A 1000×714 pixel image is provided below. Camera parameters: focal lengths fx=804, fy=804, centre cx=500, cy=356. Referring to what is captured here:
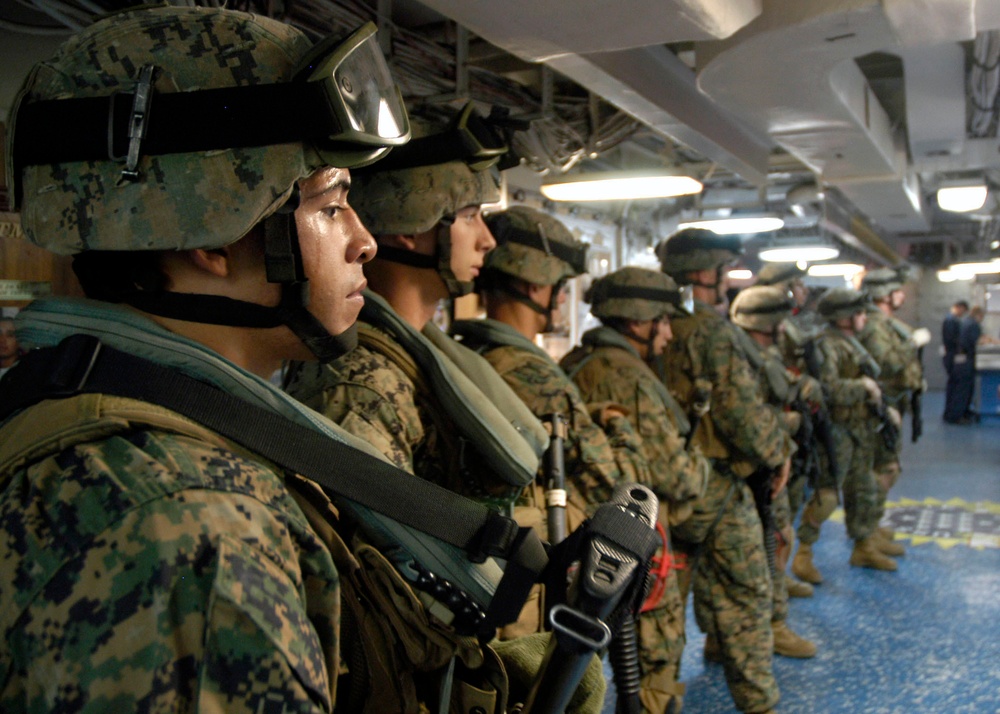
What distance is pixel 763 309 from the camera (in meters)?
5.23

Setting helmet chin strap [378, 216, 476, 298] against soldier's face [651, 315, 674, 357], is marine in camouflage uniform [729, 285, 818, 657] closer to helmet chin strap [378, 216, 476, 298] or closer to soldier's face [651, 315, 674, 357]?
soldier's face [651, 315, 674, 357]

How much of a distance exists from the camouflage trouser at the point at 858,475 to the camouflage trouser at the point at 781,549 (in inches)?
48.8

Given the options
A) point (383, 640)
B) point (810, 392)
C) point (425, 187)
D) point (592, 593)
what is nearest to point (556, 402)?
point (425, 187)

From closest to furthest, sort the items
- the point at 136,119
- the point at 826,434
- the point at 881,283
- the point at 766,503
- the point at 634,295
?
the point at 136,119 → the point at 634,295 → the point at 766,503 → the point at 826,434 → the point at 881,283

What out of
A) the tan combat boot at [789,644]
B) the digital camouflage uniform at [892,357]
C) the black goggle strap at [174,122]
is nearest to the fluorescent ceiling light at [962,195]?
the digital camouflage uniform at [892,357]

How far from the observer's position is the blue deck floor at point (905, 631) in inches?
146

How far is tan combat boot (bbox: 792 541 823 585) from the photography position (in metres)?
5.42

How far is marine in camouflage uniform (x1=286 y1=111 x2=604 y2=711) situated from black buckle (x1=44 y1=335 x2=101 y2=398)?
733 mm

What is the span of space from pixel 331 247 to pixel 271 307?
4.4 inches

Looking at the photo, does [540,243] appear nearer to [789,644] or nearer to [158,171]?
[158,171]

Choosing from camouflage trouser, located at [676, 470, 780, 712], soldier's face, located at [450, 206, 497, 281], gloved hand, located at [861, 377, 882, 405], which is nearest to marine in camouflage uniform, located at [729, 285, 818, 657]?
camouflage trouser, located at [676, 470, 780, 712]

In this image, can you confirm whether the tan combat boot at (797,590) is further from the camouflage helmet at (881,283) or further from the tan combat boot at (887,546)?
the camouflage helmet at (881,283)

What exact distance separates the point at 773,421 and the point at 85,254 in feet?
10.8

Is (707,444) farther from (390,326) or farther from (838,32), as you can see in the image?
(390,326)
